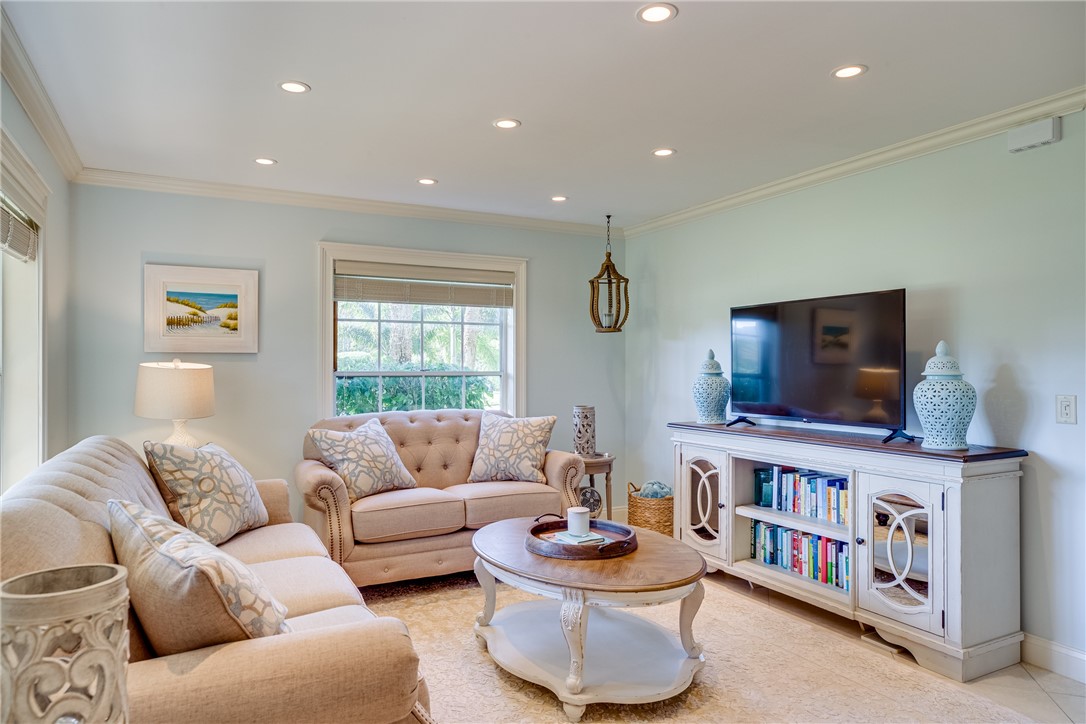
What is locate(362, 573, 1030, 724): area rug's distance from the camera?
7.78 feet

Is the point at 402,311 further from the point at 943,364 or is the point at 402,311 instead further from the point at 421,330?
the point at 943,364

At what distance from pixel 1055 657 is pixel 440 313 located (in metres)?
3.91

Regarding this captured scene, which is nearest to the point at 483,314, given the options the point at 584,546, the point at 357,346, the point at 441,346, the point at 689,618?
the point at 441,346

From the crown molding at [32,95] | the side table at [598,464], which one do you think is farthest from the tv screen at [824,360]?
the crown molding at [32,95]

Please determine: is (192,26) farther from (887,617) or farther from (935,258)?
(887,617)

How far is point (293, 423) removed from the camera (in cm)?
427

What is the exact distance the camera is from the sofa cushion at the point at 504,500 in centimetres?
373

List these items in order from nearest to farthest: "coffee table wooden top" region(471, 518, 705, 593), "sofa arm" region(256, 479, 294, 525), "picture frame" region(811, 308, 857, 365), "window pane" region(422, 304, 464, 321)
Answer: "coffee table wooden top" region(471, 518, 705, 593) → "sofa arm" region(256, 479, 294, 525) → "picture frame" region(811, 308, 857, 365) → "window pane" region(422, 304, 464, 321)

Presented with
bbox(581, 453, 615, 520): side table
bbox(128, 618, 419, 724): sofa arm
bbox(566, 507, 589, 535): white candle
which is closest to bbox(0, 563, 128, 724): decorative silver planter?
bbox(128, 618, 419, 724): sofa arm

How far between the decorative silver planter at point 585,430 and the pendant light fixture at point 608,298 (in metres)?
0.69

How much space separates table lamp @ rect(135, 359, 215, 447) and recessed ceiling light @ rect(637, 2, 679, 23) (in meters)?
2.92

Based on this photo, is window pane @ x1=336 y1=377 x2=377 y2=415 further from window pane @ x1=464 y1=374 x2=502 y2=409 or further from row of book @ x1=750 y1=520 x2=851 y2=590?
row of book @ x1=750 y1=520 x2=851 y2=590

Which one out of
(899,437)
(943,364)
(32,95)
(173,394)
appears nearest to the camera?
(32,95)

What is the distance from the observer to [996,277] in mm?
2965
